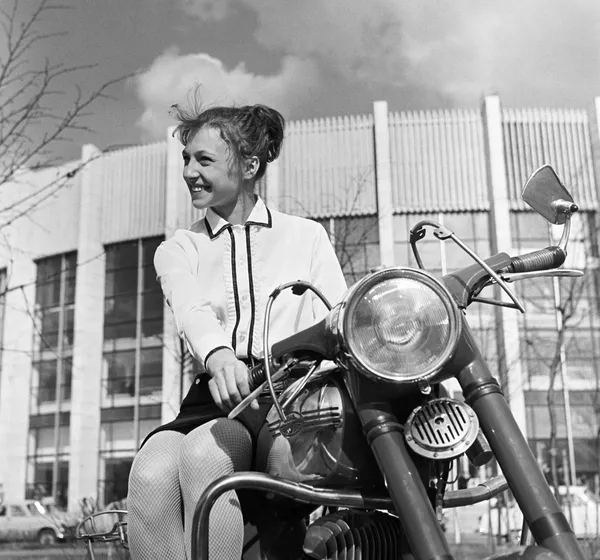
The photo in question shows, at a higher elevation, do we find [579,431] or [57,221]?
[57,221]

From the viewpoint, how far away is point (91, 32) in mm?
4250

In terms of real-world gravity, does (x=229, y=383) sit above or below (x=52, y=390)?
below

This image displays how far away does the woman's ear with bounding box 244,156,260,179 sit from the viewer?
5.76ft

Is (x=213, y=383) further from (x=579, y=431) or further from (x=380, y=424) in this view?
(x=579, y=431)

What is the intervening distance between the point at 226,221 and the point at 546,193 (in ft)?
2.37

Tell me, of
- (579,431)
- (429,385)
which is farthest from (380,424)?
(579,431)

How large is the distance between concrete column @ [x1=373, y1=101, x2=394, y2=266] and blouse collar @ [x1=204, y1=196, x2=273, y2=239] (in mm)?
15697

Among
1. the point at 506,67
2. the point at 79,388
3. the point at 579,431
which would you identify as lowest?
the point at 579,431

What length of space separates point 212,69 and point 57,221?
20.7 meters

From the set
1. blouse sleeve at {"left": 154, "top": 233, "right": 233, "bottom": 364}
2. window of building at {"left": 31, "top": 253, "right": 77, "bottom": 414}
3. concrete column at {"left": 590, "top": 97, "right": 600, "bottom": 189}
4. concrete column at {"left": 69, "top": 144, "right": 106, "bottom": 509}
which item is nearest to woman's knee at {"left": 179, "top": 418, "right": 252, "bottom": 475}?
blouse sleeve at {"left": 154, "top": 233, "right": 233, "bottom": 364}

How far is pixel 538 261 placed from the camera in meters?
1.25

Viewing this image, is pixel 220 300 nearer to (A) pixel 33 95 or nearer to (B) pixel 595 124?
(A) pixel 33 95

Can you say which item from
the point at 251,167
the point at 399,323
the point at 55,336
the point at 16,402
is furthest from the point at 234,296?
the point at 16,402

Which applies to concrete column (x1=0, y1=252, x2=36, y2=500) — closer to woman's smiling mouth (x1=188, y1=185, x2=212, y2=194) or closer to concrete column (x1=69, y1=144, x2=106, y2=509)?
concrete column (x1=69, y1=144, x2=106, y2=509)
